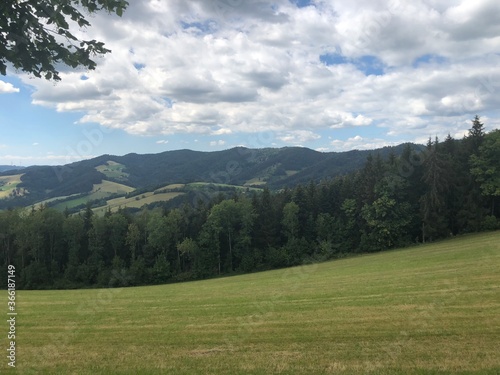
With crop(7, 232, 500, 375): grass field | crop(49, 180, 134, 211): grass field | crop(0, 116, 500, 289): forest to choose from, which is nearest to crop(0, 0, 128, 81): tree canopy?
crop(7, 232, 500, 375): grass field

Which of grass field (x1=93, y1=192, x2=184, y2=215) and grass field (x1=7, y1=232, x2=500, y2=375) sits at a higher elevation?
grass field (x1=93, y1=192, x2=184, y2=215)

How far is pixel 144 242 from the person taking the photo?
229 feet

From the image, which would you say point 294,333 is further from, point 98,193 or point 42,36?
point 98,193

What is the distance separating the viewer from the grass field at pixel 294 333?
10172 millimetres

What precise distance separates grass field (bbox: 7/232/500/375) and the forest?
35502 mm

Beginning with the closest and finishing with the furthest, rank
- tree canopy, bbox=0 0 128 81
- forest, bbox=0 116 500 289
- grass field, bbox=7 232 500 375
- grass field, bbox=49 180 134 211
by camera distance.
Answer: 1. tree canopy, bbox=0 0 128 81
2. grass field, bbox=7 232 500 375
3. forest, bbox=0 116 500 289
4. grass field, bbox=49 180 134 211

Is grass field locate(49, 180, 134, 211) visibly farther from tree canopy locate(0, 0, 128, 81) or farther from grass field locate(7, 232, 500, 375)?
tree canopy locate(0, 0, 128, 81)

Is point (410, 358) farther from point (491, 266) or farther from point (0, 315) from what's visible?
point (0, 315)

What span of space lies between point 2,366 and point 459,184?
60.3 meters

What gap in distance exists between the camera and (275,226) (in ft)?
226

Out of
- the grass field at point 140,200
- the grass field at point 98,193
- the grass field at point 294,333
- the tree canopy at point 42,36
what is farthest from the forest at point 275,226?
the grass field at point 98,193

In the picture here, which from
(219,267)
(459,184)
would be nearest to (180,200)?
(219,267)

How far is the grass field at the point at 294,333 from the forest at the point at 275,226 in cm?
3550

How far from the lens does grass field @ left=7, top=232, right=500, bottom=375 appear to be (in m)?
10.2
